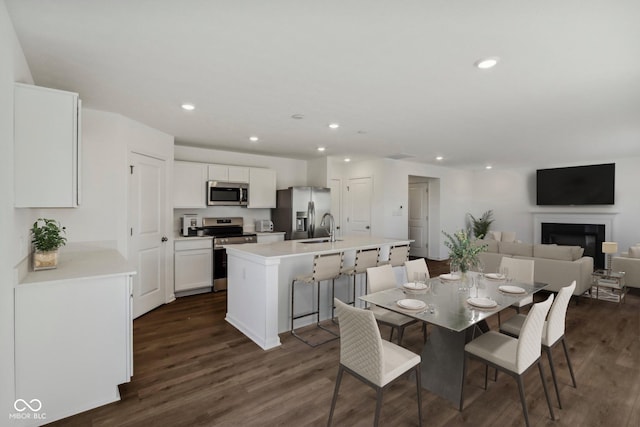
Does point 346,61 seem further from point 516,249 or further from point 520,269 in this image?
point 516,249

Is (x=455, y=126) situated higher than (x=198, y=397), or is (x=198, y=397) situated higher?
(x=455, y=126)

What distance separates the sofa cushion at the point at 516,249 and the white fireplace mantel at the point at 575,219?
3542mm

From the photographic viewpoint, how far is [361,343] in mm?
1874

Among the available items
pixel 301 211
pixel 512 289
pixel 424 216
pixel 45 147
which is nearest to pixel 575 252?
pixel 512 289

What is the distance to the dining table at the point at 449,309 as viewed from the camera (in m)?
2.16

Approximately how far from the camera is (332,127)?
13.3 feet

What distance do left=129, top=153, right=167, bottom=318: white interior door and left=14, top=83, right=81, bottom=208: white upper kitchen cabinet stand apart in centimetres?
170

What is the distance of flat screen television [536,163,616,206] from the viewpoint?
6.69m

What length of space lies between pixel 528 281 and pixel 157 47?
3.81m

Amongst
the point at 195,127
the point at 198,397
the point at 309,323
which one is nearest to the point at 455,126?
the point at 309,323

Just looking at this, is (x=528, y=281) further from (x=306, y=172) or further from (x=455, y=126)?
(x=306, y=172)

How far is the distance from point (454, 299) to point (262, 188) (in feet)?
13.9

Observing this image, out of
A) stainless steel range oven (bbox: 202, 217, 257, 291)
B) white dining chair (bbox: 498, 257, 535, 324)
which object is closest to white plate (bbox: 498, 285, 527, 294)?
white dining chair (bbox: 498, 257, 535, 324)

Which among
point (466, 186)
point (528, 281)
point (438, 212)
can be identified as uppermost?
point (466, 186)
